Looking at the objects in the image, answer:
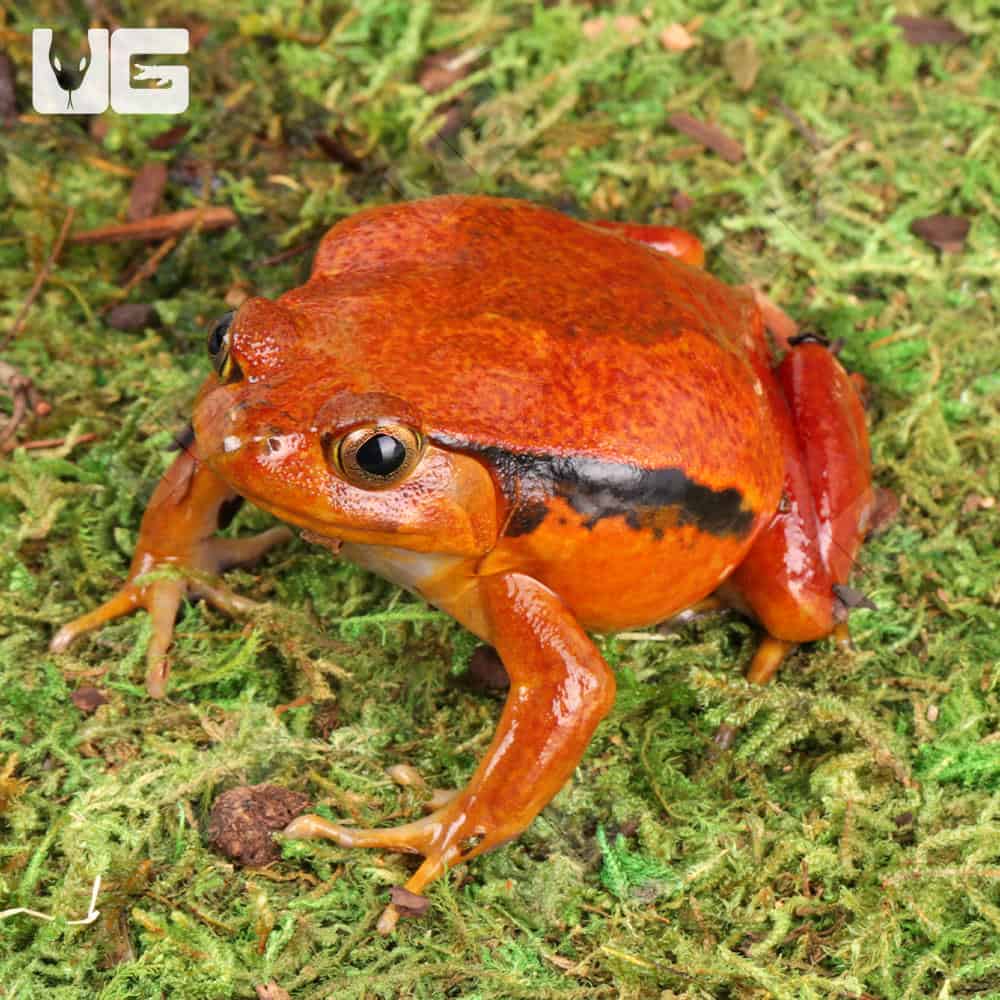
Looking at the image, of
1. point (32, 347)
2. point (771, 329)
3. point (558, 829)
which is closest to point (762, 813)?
point (558, 829)

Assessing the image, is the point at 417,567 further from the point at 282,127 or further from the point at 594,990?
the point at 282,127

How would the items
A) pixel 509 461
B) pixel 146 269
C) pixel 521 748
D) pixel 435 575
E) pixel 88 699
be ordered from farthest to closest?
pixel 146 269, pixel 88 699, pixel 435 575, pixel 521 748, pixel 509 461

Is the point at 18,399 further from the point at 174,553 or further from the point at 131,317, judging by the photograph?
the point at 174,553

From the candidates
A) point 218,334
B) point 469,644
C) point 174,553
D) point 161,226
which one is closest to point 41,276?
point 161,226

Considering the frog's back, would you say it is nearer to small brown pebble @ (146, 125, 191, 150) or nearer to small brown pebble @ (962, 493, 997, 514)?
small brown pebble @ (962, 493, 997, 514)

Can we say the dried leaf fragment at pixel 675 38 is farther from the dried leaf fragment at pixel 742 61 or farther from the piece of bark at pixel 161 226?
the piece of bark at pixel 161 226

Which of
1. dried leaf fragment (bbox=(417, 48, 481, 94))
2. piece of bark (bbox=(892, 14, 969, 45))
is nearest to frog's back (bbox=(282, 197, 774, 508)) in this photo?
dried leaf fragment (bbox=(417, 48, 481, 94))
